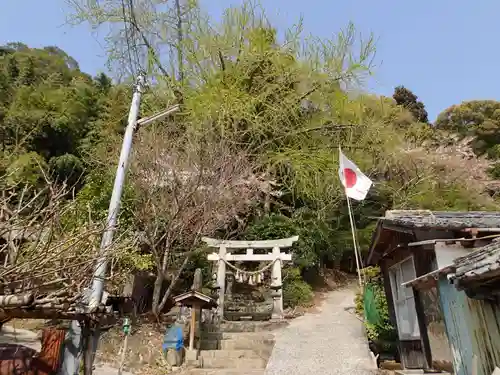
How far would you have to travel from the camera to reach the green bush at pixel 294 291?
14.3 meters

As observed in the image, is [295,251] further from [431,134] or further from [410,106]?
[410,106]

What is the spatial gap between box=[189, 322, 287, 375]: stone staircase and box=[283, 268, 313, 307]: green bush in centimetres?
266

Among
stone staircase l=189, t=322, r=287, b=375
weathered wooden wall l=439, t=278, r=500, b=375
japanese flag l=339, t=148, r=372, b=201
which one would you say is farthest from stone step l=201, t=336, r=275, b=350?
weathered wooden wall l=439, t=278, r=500, b=375

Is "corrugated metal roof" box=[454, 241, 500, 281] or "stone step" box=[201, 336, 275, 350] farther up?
"corrugated metal roof" box=[454, 241, 500, 281]

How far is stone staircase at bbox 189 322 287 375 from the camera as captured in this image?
897 centimetres

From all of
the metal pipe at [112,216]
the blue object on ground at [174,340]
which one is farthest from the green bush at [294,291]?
the metal pipe at [112,216]

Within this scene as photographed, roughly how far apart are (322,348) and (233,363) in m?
2.10

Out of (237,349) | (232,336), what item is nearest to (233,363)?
(237,349)

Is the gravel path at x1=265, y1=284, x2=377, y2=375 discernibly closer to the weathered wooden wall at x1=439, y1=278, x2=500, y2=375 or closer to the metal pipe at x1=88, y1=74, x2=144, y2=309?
the weathered wooden wall at x1=439, y1=278, x2=500, y2=375

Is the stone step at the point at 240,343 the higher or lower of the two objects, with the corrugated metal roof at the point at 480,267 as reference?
lower

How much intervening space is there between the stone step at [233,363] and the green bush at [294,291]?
5015 mm

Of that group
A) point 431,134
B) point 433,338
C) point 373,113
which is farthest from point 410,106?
point 433,338

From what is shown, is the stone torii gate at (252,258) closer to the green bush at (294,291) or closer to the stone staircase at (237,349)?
the stone staircase at (237,349)

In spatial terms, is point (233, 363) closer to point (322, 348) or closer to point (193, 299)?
point (193, 299)
